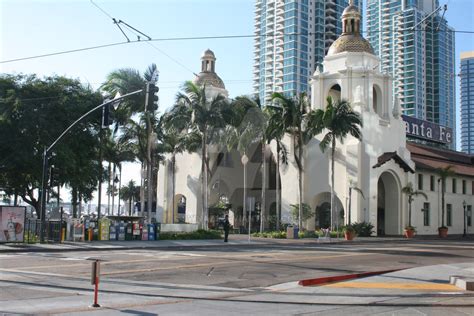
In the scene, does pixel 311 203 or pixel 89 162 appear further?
pixel 311 203

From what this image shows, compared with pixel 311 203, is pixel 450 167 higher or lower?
higher

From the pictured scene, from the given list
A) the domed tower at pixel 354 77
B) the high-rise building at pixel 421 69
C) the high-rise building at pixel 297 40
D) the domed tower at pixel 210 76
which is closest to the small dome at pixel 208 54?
the domed tower at pixel 210 76

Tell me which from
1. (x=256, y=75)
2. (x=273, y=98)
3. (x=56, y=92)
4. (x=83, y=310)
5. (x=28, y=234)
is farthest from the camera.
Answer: (x=256, y=75)

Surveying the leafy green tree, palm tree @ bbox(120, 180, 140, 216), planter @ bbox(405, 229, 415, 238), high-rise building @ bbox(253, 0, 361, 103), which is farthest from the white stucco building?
high-rise building @ bbox(253, 0, 361, 103)

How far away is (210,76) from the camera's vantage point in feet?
222

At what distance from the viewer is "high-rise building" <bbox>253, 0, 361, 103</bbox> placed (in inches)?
6186

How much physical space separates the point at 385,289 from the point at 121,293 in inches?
260

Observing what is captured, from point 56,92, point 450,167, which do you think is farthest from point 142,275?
point 450,167

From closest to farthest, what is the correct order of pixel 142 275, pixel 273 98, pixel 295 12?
pixel 142 275, pixel 273 98, pixel 295 12

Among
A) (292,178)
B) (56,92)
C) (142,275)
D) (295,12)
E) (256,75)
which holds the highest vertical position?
(295,12)

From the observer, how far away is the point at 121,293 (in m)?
13.3

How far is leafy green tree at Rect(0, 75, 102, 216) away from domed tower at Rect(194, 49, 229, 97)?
24338 mm

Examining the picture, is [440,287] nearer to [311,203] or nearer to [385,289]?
[385,289]

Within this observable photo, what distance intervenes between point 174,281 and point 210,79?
53.0 m
